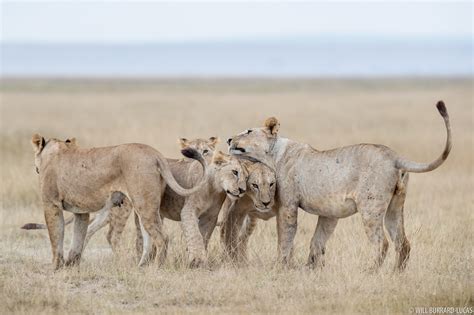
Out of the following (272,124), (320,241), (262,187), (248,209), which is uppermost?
(272,124)

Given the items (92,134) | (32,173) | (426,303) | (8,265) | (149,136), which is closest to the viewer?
(426,303)

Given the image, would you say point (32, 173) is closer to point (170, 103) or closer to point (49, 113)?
point (49, 113)

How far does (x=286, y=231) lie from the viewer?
26.4ft

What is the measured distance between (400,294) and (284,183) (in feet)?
5.29

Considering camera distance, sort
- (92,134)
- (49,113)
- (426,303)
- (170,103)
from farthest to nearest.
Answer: (170,103) → (49,113) → (92,134) → (426,303)

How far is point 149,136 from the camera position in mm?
19734

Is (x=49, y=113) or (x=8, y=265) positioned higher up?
(x=49, y=113)

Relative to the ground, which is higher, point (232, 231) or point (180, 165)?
point (180, 165)

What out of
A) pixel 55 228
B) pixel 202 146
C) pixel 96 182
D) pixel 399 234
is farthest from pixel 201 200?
pixel 399 234

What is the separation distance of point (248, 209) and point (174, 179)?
2.56ft

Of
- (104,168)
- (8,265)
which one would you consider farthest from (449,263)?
(8,265)

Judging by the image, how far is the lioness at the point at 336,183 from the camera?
7.57 metres

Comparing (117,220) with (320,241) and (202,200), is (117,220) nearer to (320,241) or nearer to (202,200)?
(202,200)

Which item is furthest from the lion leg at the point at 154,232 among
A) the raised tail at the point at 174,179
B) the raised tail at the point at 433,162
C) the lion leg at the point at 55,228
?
the raised tail at the point at 433,162
